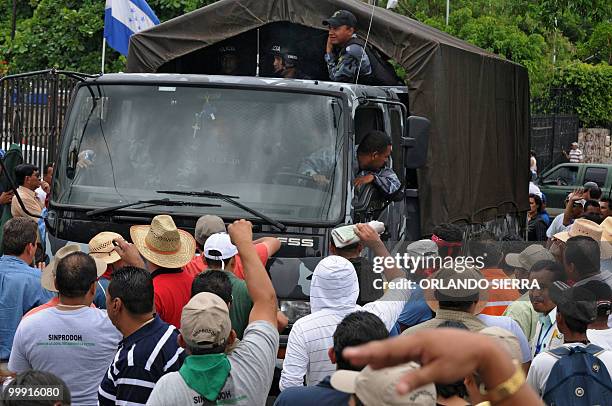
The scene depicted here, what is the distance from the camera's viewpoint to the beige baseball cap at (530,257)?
7027mm

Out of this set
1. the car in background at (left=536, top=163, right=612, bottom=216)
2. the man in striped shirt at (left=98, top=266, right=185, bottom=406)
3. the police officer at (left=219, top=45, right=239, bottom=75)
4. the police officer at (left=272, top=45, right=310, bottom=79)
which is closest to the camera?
the man in striped shirt at (left=98, top=266, right=185, bottom=406)

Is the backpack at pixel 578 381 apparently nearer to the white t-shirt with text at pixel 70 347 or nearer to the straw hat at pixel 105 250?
the white t-shirt with text at pixel 70 347

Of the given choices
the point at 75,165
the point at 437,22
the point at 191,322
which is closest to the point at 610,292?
the point at 191,322

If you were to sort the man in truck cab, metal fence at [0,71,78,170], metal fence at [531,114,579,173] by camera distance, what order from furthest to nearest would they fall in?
metal fence at [531,114,579,173] < metal fence at [0,71,78,170] < the man in truck cab

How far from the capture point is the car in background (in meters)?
23.3

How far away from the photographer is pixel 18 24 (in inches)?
1013

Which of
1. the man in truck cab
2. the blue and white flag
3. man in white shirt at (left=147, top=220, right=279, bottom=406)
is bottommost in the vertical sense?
man in white shirt at (left=147, top=220, right=279, bottom=406)

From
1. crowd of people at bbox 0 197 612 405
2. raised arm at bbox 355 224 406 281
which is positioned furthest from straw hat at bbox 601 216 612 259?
raised arm at bbox 355 224 406 281

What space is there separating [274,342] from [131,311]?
803 mm

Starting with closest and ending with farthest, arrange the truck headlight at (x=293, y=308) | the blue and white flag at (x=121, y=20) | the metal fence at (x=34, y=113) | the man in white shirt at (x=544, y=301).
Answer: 1. the man in white shirt at (x=544, y=301)
2. the truck headlight at (x=293, y=308)
3. the blue and white flag at (x=121, y=20)
4. the metal fence at (x=34, y=113)

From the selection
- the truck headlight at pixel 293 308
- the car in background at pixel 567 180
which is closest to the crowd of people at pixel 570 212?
the truck headlight at pixel 293 308

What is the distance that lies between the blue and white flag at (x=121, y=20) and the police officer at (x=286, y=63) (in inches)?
140

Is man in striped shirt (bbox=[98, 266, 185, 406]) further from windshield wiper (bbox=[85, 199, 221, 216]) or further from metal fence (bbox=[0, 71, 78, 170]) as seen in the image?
metal fence (bbox=[0, 71, 78, 170])

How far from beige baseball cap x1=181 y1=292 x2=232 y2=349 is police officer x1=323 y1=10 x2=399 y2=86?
5.41 m
